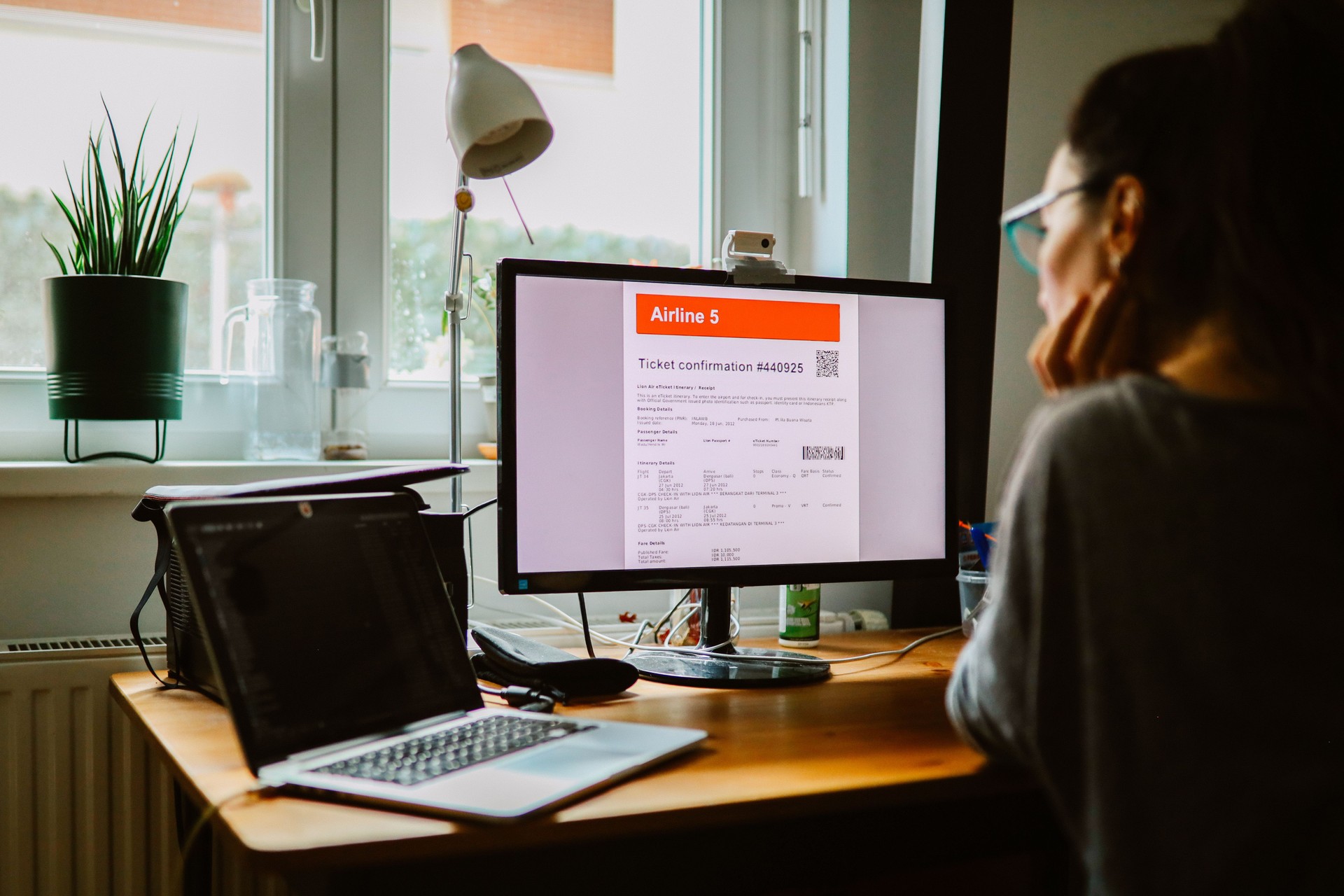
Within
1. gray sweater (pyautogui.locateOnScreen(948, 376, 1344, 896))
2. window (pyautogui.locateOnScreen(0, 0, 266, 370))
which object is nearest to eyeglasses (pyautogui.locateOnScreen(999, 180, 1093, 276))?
gray sweater (pyautogui.locateOnScreen(948, 376, 1344, 896))

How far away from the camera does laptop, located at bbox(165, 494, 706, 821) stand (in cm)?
75

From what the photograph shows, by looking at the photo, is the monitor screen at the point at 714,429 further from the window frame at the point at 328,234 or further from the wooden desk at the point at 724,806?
the window frame at the point at 328,234

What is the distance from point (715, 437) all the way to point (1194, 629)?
0.70 metres

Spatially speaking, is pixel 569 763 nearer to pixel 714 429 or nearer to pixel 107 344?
pixel 714 429

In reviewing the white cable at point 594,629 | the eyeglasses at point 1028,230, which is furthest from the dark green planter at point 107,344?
the eyeglasses at point 1028,230

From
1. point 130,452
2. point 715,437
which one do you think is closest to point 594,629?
point 715,437

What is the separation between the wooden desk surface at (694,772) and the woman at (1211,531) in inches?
8.0

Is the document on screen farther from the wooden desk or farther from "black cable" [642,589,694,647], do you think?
"black cable" [642,589,694,647]

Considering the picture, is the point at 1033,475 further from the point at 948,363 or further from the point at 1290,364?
the point at 948,363

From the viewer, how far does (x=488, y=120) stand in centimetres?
117

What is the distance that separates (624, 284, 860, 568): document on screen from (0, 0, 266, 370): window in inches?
29.9

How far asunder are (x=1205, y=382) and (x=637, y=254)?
1307mm

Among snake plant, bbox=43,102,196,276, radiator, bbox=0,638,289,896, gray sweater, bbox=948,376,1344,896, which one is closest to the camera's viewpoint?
gray sweater, bbox=948,376,1344,896

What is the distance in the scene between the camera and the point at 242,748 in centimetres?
76
